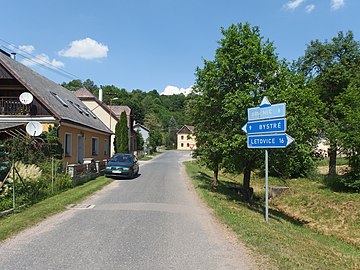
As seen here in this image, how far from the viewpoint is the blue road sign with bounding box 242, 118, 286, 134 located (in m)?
8.83

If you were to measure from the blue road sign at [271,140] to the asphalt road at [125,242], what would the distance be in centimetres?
250

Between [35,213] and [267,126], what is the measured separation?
22.0 ft

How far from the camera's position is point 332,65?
25.9 metres

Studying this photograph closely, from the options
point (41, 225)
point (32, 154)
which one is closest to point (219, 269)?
point (41, 225)

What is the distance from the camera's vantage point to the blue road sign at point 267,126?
8.83 m

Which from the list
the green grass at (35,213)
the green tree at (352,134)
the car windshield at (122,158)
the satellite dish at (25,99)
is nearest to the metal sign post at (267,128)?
the green grass at (35,213)

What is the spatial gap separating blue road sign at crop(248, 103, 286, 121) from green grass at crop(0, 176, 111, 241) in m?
6.26

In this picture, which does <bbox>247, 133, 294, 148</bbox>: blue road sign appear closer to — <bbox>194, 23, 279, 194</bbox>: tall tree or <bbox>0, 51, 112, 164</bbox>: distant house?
<bbox>194, 23, 279, 194</bbox>: tall tree

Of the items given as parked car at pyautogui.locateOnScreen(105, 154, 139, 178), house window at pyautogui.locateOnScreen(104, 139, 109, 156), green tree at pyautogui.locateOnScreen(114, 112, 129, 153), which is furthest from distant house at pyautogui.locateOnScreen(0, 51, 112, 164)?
green tree at pyautogui.locateOnScreen(114, 112, 129, 153)

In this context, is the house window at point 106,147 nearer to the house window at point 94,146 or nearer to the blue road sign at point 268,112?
the house window at point 94,146

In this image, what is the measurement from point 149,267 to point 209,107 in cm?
967

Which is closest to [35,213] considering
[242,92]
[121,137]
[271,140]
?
[271,140]

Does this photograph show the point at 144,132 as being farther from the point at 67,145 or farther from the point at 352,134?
the point at 352,134

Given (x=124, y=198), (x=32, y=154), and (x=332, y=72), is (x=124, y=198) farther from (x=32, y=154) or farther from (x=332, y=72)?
(x=332, y=72)
